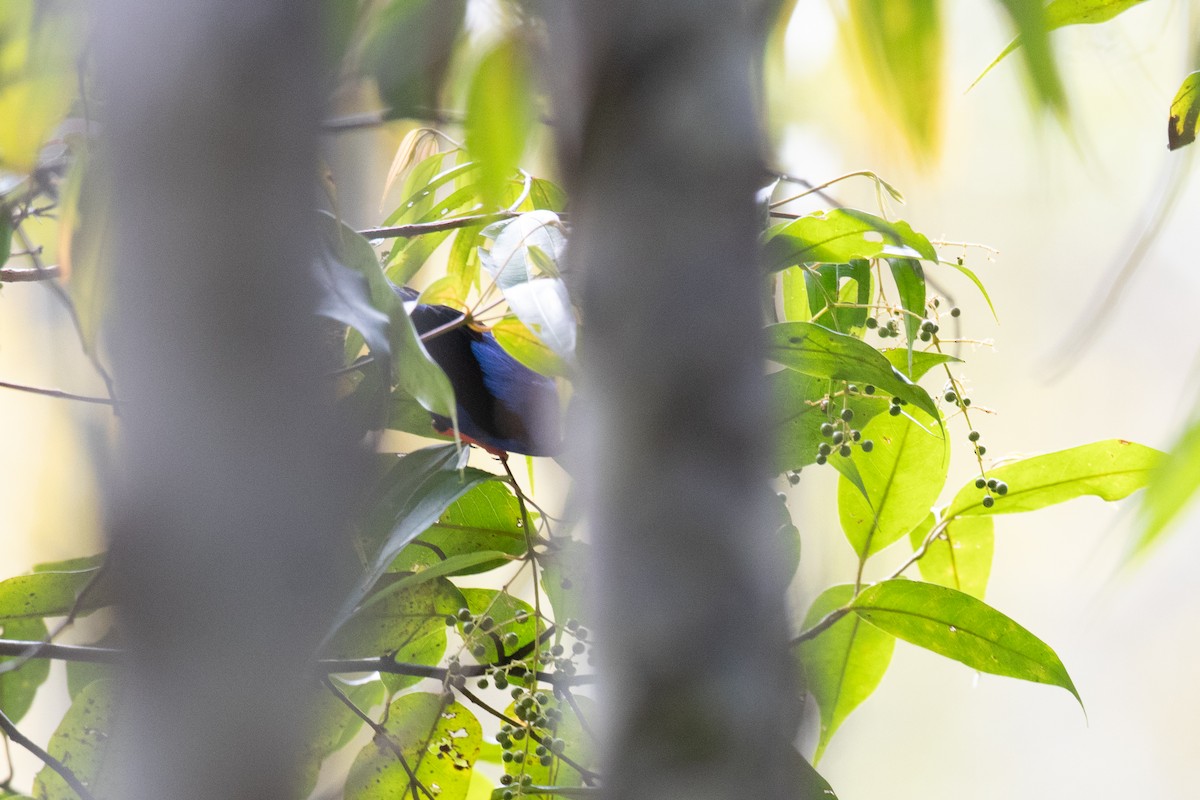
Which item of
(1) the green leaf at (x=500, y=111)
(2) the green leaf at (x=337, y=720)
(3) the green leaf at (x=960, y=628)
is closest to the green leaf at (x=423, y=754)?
(2) the green leaf at (x=337, y=720)

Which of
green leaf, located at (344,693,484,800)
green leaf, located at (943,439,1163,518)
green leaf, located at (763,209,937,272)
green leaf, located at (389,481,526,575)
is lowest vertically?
green leaf, located at (344,693,484,800)

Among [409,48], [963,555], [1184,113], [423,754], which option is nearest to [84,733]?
[423,754]

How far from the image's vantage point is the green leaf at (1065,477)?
52cm

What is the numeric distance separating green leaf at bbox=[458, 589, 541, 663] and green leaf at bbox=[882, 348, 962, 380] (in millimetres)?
221

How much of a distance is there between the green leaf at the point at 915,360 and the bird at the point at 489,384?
17cm

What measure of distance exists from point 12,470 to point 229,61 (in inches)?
28.6

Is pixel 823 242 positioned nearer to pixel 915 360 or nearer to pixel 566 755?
pixel 915 360

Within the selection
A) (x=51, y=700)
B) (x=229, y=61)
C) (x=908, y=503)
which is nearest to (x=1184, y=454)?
(x=229, y=61)

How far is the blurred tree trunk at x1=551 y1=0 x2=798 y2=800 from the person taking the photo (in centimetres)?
21

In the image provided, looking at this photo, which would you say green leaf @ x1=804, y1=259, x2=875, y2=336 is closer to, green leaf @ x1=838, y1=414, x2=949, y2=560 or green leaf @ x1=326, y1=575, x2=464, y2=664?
green leaf @ x1=838, y1=414, x2=949, y2=560

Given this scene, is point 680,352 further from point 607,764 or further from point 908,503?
point 908,503

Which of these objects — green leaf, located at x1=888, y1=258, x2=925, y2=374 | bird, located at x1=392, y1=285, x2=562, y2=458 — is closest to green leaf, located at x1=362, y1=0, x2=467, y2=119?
bird, located at x1=392, y1=285, x2=562, y2=458

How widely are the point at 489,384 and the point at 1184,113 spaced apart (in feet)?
1.14

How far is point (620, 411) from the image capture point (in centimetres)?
22
